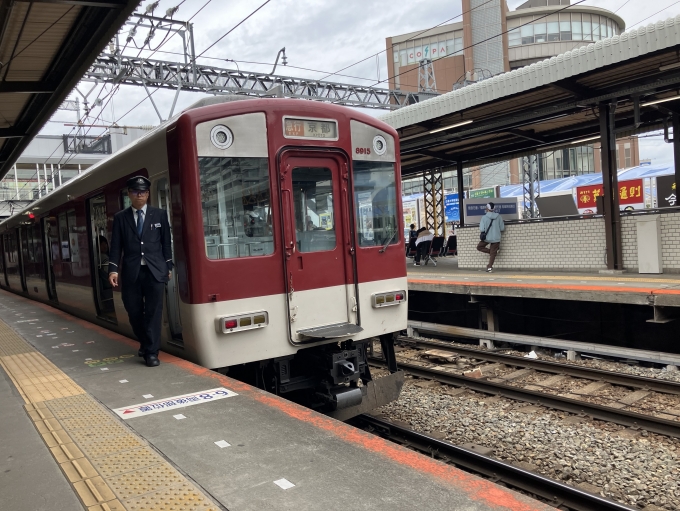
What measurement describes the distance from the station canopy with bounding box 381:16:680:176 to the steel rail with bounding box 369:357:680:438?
18.7 feet

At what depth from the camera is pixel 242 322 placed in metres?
4.71

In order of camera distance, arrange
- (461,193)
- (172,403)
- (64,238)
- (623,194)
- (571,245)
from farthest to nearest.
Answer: (623,194), (461,193), (571,245), (64,238), (172,403)

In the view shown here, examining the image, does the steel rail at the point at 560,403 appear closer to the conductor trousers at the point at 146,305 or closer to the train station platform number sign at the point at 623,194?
the conductor trousers at the point at 146,305

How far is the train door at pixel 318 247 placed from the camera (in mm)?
5020

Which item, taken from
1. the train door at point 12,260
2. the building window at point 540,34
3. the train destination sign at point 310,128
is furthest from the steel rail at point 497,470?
the building window at point 540,34

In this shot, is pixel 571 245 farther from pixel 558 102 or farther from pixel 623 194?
pixel 623 194

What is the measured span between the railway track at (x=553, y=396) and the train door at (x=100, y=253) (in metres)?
4.02

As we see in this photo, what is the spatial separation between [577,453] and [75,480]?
13.4 ft

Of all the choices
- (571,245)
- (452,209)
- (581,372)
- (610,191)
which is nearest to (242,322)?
(581,372)

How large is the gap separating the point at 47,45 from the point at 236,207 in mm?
Answer: 4796

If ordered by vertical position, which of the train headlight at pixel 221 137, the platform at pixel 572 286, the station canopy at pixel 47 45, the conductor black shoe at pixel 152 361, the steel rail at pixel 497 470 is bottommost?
the steel rail at pixel 497 470

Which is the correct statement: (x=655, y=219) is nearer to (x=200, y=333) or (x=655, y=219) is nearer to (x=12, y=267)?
(x=200, y=333)

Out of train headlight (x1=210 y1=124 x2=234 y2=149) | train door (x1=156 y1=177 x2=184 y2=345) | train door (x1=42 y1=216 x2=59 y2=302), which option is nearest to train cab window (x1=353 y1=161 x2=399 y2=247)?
train headlight (x1=210 y1=124 x2=234 y2=149)

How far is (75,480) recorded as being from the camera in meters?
2.87
